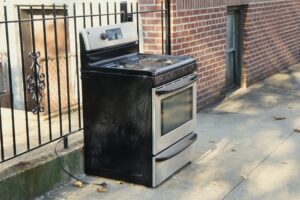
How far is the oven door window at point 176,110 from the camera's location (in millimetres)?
4719

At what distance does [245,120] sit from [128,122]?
8.54 feet

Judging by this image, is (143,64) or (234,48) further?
(234,48)

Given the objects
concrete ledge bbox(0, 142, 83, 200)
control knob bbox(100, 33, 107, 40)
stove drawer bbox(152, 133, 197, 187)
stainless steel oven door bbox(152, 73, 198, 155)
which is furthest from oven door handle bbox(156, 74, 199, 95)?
concrete ledge bbox(0, 142, 83, 200)

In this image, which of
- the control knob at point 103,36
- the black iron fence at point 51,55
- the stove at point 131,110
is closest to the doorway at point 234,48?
the black iron fence at point 51,55

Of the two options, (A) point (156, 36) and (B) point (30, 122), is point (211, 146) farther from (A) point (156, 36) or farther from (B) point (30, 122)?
(B) point (30, 122)

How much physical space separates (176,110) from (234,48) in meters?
4.15

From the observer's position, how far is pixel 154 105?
14.8 ft

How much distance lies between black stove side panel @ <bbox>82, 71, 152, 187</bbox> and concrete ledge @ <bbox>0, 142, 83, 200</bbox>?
155 millimetres

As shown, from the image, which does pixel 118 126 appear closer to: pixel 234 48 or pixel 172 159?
pixel 172 159

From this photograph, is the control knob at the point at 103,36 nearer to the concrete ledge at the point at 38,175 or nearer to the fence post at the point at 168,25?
the concrete ledge at the point at 38,175

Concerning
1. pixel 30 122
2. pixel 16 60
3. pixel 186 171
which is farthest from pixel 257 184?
pixel 16 60

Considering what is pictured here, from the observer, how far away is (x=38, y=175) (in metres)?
4.51

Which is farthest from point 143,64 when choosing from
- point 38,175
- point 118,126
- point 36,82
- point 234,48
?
point 234,48

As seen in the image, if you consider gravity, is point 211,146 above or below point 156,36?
below
